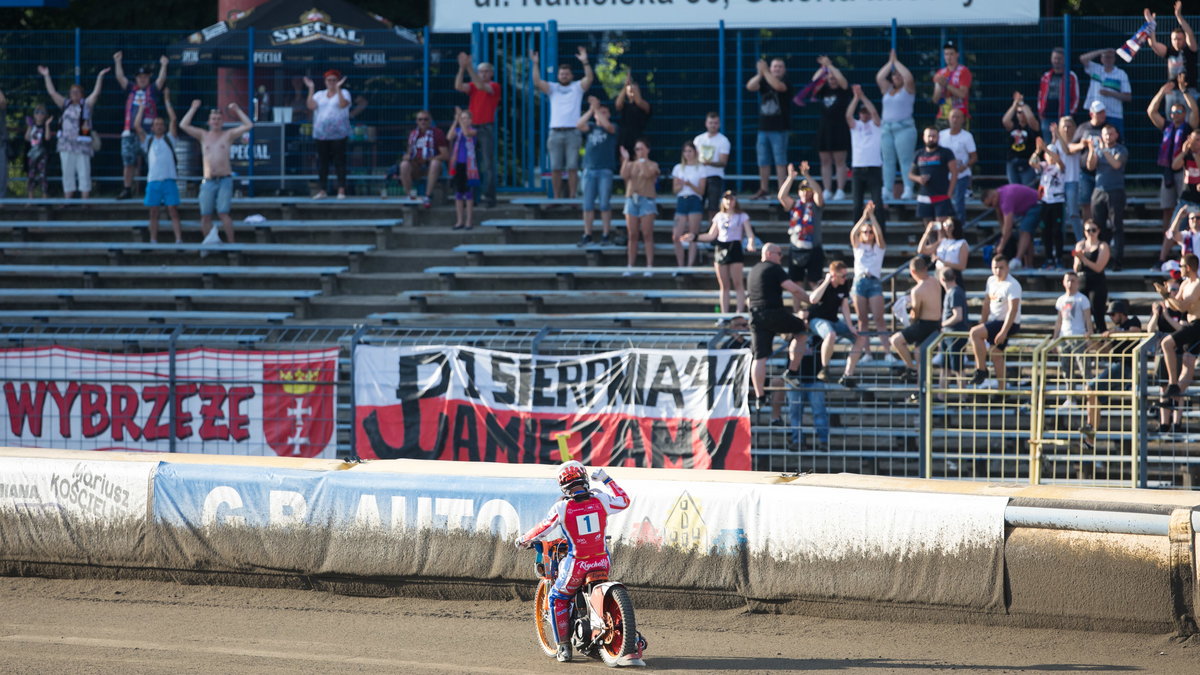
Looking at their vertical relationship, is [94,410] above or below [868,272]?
below

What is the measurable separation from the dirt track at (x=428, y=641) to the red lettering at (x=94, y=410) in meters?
4.20

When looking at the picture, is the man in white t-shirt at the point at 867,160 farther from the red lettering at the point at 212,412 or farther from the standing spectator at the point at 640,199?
the red lettering at the point at 212,412

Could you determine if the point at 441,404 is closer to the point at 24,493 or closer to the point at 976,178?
the point at 24,493

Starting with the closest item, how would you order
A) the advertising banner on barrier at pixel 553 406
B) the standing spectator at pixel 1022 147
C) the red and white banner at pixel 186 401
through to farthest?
the advertising banner on barrier at pixel 553 406, the red and white banner at pixel 186 401, the standing spectator at pixel 1022 147

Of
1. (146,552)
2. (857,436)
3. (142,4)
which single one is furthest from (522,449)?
(142,4)

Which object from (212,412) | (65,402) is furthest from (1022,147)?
(65,402)

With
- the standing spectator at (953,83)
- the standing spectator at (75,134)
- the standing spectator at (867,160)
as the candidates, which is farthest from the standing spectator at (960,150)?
the standing spectator at (75,134)

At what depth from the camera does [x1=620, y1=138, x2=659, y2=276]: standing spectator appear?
62.3 ft

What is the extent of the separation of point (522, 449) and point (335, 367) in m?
2.01

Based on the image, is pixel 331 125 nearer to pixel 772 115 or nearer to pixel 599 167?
pixel 599 167

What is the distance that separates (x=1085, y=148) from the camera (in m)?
17.6

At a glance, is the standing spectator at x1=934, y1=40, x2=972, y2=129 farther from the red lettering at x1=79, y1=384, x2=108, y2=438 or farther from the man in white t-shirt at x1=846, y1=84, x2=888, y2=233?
the red lettering at x1=79, y1=384, x2=108, y2=438

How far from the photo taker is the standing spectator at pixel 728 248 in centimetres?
1741

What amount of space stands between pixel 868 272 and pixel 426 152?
7338 mm
